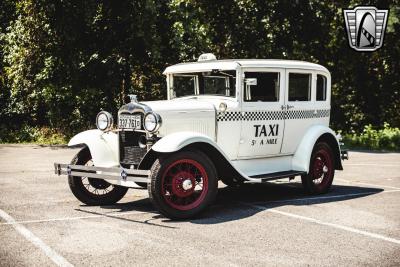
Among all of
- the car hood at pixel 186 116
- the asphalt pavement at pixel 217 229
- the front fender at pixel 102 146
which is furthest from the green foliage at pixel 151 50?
the car hood at pixel 186 116

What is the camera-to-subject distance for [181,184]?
6.57m

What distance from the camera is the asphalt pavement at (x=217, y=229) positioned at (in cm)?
491

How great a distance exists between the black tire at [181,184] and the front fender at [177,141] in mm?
169

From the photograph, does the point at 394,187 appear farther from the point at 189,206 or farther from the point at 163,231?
the point at 163,231

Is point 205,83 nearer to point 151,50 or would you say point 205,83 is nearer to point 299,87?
point 299,87

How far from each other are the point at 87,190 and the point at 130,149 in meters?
0.95

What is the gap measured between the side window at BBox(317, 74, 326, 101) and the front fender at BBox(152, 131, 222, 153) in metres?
2.93

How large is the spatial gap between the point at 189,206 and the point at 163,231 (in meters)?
0.73

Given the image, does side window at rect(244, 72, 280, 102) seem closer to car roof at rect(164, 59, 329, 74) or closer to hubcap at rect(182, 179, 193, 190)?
car roof at rect(164, 59, 329, 74)

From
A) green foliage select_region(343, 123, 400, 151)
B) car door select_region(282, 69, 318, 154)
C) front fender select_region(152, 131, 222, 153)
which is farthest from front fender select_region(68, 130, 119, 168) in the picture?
green foliage select_region(343, 123, 400, 151)

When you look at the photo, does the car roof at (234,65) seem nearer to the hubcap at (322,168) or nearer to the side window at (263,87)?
the side window at (263,87)

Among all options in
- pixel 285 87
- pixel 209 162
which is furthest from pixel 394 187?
pixel 209 162

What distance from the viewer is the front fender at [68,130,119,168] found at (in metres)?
7.20

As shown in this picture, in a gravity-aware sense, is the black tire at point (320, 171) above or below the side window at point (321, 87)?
below
